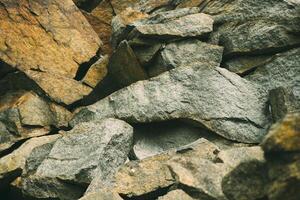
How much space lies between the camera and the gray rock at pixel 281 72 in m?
21.8

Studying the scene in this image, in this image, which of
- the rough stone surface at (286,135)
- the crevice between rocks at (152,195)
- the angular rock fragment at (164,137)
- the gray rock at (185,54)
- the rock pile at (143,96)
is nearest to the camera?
the rough stone surface at (286,135)

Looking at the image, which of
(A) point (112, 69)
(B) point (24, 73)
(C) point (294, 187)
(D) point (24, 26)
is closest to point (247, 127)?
(A) point (112, 69)

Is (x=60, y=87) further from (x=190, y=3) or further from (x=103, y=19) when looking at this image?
(x=190, y=3)

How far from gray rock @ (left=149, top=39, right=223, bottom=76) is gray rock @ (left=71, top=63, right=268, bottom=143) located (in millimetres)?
1406

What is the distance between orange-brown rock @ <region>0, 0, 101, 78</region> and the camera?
1075 inches

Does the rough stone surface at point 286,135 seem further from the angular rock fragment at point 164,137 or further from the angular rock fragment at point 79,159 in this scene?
the angular rock fragment at point 164,137

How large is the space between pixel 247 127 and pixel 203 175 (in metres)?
5.42

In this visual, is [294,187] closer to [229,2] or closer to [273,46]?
[273,46]

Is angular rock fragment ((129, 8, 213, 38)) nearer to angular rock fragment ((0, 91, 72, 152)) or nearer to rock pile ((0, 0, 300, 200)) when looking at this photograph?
rock pile ((0, 0, 300, 200))

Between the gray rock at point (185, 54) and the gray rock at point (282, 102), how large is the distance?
4084 mm

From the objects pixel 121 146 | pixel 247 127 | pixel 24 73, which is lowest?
pixel 247 127

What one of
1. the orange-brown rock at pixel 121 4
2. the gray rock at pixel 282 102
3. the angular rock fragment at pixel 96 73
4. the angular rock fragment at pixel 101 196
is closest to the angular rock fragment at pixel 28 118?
the angular rock fragment at pixel 96 73

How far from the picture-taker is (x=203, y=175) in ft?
53.0

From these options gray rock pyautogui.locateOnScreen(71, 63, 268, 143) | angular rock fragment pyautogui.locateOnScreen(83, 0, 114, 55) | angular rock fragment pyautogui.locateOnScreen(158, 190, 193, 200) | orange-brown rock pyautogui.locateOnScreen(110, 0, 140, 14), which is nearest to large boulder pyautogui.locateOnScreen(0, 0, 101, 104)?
angular rock fragment pyautogui.locateOnScreen(83, 0, 114, 55)
